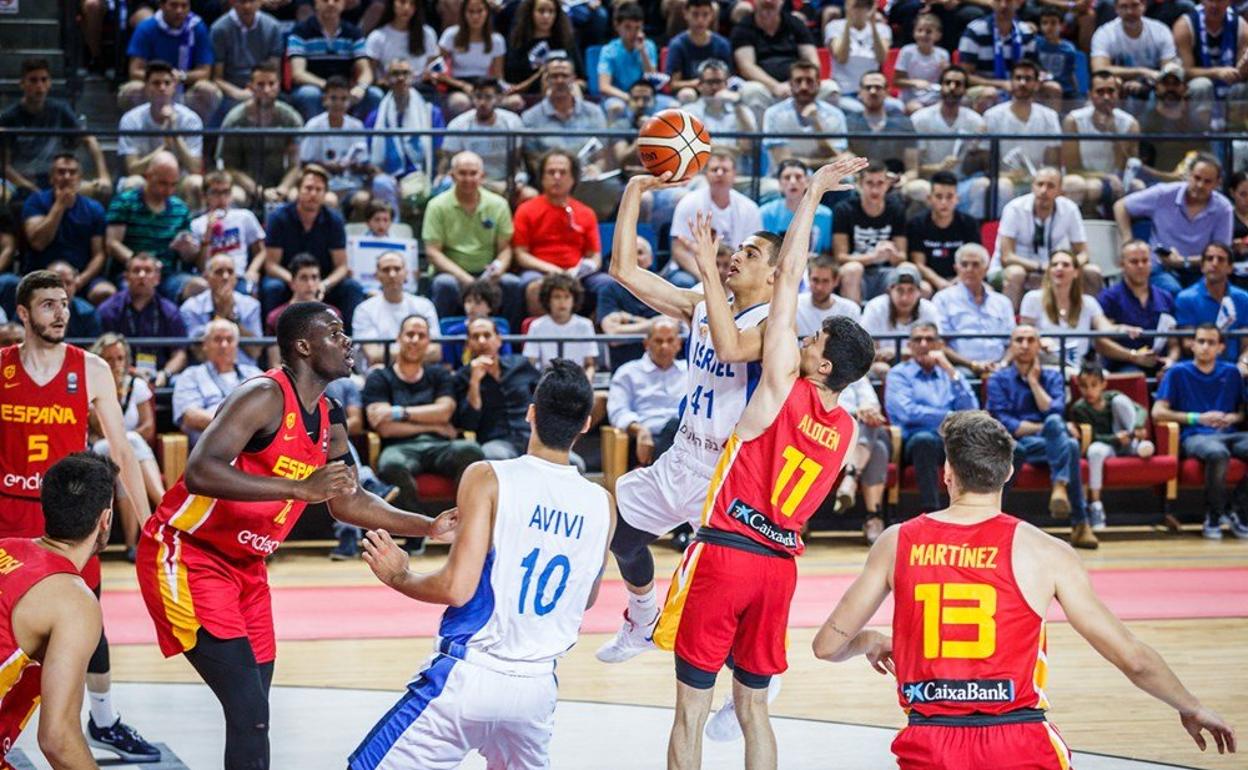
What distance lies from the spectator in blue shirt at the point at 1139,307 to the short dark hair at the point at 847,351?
709 centimetres

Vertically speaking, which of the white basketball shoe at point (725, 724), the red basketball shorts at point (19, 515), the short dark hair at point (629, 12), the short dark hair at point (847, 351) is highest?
the short dark hair at point (629, 12)

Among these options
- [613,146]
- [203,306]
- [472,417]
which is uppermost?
[613,146]

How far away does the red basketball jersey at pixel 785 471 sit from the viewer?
565 centimetres

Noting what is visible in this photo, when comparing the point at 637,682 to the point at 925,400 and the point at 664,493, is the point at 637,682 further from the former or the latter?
the point at 925,400

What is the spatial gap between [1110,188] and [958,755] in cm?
956

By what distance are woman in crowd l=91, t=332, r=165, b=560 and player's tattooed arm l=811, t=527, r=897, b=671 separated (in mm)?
6315

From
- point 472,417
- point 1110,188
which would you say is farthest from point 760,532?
point 1110,188

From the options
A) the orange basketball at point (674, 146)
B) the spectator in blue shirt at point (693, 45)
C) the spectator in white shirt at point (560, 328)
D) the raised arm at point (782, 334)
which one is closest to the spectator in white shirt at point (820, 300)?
the spectator in white shirt at point (560, 328)

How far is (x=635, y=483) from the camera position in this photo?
684cm

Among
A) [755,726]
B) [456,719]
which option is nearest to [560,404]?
[456,719]

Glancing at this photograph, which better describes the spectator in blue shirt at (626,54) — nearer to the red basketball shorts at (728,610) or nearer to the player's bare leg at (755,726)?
the red basketball shorts at (728,610)

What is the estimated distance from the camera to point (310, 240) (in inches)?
462

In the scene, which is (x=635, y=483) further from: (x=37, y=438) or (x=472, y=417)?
(x=472, y=417)

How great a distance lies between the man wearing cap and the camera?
1162cm
